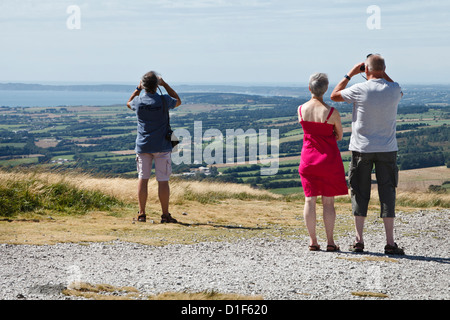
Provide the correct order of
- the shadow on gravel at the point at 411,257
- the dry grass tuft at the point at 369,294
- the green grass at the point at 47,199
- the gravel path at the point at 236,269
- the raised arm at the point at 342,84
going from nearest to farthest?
the dry grass tuft at the point at 369,294, the gravel path at the point at 236,269, the shadow on gravel at the point at 411,257, the raised arm at the point at 342,84, the green grass at the point at 47,199

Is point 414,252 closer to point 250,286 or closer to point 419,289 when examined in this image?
point 419,289

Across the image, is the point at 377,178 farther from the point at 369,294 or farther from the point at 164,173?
the point at 164,173

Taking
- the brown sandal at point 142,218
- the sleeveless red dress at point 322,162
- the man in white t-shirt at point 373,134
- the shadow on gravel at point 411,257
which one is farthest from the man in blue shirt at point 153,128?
the shadow on gravel at point 411,257

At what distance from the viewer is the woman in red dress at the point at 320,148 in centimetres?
602

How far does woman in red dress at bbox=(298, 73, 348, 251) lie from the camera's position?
602 centimetres

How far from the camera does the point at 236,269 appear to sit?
17.4 feet

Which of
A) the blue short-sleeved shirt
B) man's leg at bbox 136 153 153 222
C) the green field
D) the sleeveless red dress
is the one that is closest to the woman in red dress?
the sleeveless red dress

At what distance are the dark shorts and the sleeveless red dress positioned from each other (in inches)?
8.7

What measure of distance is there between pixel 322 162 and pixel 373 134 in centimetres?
67
